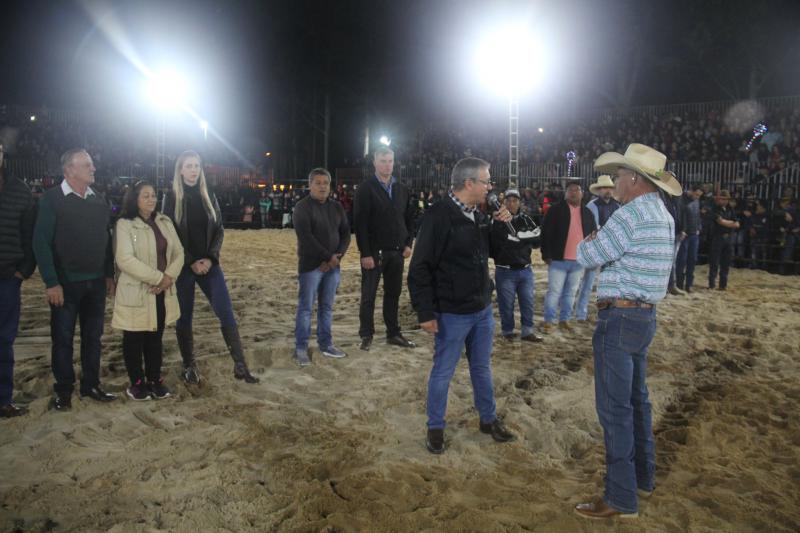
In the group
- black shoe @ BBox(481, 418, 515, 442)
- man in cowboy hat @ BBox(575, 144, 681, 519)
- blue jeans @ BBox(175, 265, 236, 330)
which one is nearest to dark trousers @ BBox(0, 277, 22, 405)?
blue jeans @ BBox(175, 265, 236, 330)

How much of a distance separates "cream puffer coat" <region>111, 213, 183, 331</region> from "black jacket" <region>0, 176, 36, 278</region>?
25.2 inches

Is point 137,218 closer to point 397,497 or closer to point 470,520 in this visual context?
point 397,497

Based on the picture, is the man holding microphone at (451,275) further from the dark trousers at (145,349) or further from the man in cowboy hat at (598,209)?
the man in cowboy hat at (598,209)

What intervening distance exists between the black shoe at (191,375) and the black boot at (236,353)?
360 millimetres

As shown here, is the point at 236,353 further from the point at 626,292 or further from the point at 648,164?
the point at 648,164

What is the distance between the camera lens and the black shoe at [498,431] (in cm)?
467

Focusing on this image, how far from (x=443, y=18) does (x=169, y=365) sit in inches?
1285

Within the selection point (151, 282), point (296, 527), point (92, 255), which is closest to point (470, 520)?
point (296, 527)

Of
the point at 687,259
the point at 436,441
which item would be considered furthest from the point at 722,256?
the point at 436,441

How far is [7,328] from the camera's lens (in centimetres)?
499

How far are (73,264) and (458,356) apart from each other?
316 centimetres

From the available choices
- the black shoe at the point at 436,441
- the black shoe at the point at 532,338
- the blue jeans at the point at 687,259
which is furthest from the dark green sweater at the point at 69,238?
the blue jeans at the point at 687,259

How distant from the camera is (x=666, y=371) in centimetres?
647

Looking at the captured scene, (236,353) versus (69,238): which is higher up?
(69,238)
